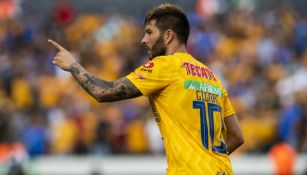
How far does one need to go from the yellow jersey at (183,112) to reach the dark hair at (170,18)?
7.2 inches

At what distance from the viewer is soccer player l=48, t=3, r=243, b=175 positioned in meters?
6.34

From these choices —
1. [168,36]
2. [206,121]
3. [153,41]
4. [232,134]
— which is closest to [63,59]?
[153,41]

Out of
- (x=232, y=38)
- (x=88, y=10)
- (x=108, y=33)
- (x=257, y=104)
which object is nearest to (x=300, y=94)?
(x=257, y=104)

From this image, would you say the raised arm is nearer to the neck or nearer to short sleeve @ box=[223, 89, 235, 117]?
the neck

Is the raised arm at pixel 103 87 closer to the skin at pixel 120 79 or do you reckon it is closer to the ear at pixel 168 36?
the skin at pixel 120 79

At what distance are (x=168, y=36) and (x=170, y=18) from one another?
12 cm

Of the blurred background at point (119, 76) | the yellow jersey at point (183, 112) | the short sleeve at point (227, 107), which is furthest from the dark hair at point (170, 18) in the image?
the blurred background at point (119, 76)

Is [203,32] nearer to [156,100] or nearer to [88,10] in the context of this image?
[88,10]

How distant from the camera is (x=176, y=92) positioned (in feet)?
20.9

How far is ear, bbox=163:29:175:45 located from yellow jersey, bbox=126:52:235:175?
106mm

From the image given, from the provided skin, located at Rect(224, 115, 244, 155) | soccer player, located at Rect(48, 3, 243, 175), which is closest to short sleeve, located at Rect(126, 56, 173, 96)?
soccer player, located at Rect(48, 3, 243, 175)

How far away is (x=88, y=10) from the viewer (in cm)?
2169

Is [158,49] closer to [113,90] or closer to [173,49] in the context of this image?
[173,49]

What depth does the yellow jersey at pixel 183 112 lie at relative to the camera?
20.8ft
